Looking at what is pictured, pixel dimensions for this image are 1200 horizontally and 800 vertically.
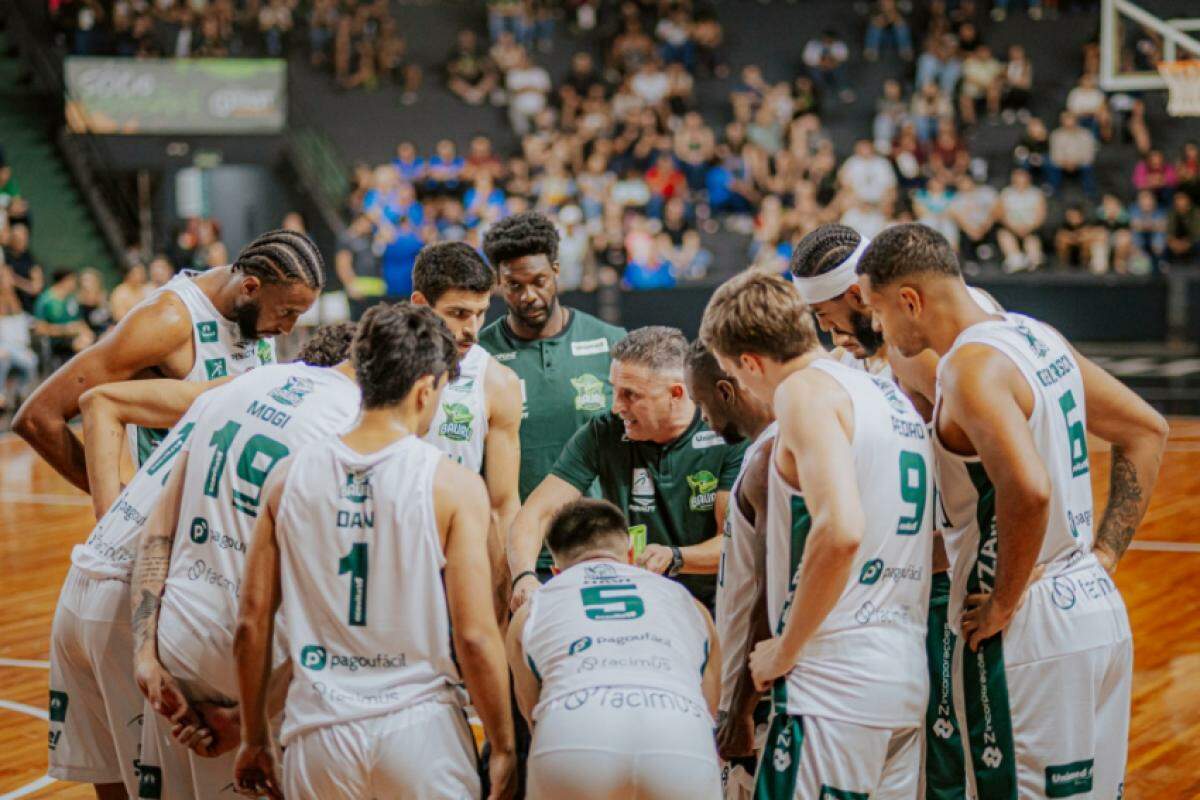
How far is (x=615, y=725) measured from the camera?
3.34 m

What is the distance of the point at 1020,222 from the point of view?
2123 cm

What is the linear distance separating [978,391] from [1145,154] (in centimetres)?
1984

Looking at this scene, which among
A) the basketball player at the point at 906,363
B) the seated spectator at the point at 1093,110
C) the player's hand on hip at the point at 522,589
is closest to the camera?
the basketball player at the point at 906,363

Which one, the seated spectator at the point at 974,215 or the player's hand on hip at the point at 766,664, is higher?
the player's hand on hip at the point at 766,664

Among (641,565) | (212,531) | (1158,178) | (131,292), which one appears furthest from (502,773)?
(1158,178)

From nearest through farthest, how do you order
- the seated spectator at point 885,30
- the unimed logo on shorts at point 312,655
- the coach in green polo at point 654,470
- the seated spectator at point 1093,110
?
the unimed logo on shorts at point 312,655 → the coach in green polo at point 654,470 → the seated spectator at point 1093,110 → the seated spectator at point 885,30

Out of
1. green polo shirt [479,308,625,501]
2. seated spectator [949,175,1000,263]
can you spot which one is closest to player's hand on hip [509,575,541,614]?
green polo shirt [479,308,625,501]

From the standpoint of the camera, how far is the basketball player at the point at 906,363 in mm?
4078

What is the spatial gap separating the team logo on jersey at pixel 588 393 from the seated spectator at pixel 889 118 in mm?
17575

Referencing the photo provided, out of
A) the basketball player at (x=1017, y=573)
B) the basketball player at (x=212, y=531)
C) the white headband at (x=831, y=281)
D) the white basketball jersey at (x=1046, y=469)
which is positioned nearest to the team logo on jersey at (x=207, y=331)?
Result: the basketball player at (x=212, y=531)

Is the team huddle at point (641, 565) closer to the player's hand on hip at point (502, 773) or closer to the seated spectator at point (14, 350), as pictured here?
the player's hand on hip at point (502, 773)

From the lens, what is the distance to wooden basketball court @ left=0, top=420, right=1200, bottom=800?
19.6 feet

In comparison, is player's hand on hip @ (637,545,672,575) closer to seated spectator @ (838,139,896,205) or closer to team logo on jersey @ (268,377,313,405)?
team logo on jersey @ (268,377,313,405)

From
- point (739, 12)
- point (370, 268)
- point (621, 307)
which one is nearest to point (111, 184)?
point (370, 268)
